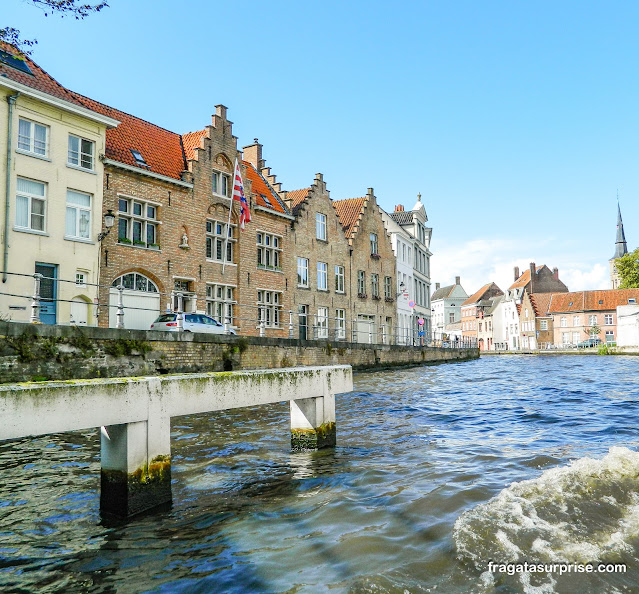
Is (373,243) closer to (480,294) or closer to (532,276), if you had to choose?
(532,276)

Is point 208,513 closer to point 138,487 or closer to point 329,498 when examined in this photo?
point 138,487

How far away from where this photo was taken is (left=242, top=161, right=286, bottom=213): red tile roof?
1152 inches

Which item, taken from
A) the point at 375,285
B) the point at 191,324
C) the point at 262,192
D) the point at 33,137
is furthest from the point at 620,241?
the point at 33,137

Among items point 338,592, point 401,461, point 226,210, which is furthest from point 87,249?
point 338,592

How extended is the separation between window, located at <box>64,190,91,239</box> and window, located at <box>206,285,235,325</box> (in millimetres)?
6310

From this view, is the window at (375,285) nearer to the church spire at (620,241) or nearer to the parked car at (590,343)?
the parked car at (590,343)

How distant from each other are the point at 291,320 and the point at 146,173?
10774mm

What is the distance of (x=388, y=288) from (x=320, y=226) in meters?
10.3

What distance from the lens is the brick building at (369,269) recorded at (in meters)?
36.8

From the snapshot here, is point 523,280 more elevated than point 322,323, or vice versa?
point 523,280

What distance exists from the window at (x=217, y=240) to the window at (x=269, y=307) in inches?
116

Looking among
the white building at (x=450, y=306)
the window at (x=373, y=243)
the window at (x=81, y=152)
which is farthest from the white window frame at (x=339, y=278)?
the white building at (x=450, y=306)

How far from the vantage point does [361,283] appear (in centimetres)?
3778

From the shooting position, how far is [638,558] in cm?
399
